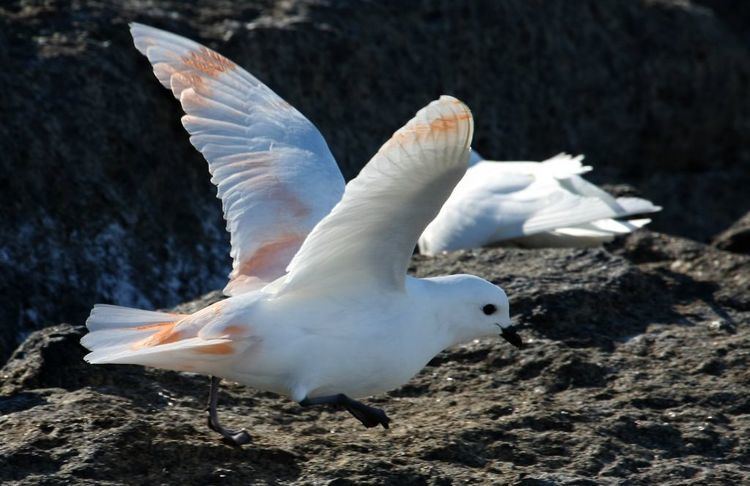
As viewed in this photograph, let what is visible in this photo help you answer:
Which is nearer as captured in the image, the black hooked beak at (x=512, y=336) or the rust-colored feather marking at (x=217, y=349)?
the rust-colored feather marking at (x=217, y=349)

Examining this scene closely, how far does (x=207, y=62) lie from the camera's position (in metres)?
5.39

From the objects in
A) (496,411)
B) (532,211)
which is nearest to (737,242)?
(532,211)

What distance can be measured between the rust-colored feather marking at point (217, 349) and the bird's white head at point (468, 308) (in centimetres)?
73

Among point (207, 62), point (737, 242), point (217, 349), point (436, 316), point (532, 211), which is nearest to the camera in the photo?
point (217, 349)

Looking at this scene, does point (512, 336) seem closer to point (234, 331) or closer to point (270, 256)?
point (270, 256)

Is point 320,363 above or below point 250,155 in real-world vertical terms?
below

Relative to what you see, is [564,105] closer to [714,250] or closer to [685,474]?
[714,250]

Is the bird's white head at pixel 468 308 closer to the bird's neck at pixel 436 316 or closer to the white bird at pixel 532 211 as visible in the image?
the bird's neck at pixel 436 316

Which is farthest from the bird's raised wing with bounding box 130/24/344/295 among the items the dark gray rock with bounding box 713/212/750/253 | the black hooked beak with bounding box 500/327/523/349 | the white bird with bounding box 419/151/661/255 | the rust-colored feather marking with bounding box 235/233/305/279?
the dark gray rock with bounding box 713/212/750/253

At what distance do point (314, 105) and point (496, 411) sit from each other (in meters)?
3.30

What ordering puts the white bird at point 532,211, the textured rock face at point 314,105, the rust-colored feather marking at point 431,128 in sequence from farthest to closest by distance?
the white bird at point 532,211 → the textured rock face at point 314,105 → the rust-colored feather marking at point 431,128

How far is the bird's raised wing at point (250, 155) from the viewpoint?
488cm

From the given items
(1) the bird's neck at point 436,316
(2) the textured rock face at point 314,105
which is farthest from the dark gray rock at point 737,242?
(1) the bird's neck at point 436,316

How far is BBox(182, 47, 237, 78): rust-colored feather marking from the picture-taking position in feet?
17.5
